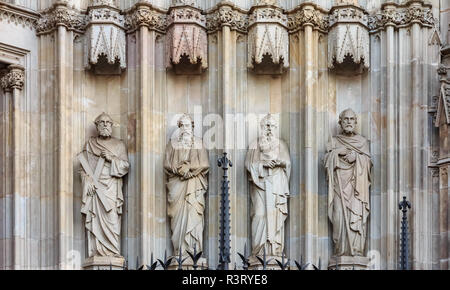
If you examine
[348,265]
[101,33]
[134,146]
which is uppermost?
[101,33]

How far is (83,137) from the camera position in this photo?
28.1 meters

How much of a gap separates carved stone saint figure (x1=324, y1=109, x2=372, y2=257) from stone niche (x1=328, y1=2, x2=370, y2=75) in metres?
0.78

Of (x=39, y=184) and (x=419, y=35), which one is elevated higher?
(x=419, y=35)

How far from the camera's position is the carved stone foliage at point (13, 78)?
2792 centimetres

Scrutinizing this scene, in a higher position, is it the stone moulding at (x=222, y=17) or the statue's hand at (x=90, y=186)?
the stone moulding at (x=222, y=17)

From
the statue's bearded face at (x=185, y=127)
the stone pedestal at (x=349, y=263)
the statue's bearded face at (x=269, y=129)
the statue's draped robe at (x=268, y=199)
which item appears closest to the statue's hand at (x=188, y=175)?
the statue's bearded face at (x=185, y=127)

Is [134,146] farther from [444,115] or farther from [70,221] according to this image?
[444,115]

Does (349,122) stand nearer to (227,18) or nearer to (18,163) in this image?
(227,18)

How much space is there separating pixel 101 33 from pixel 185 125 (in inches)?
76.2

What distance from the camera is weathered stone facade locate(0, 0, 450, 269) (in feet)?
90.4

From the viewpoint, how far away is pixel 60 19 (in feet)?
91.9

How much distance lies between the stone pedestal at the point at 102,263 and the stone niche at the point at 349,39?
452cm

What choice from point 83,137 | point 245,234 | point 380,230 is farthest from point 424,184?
point 83,137

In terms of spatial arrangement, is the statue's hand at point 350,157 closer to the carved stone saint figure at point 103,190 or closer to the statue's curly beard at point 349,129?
the statue's curly beard at point 349,129
